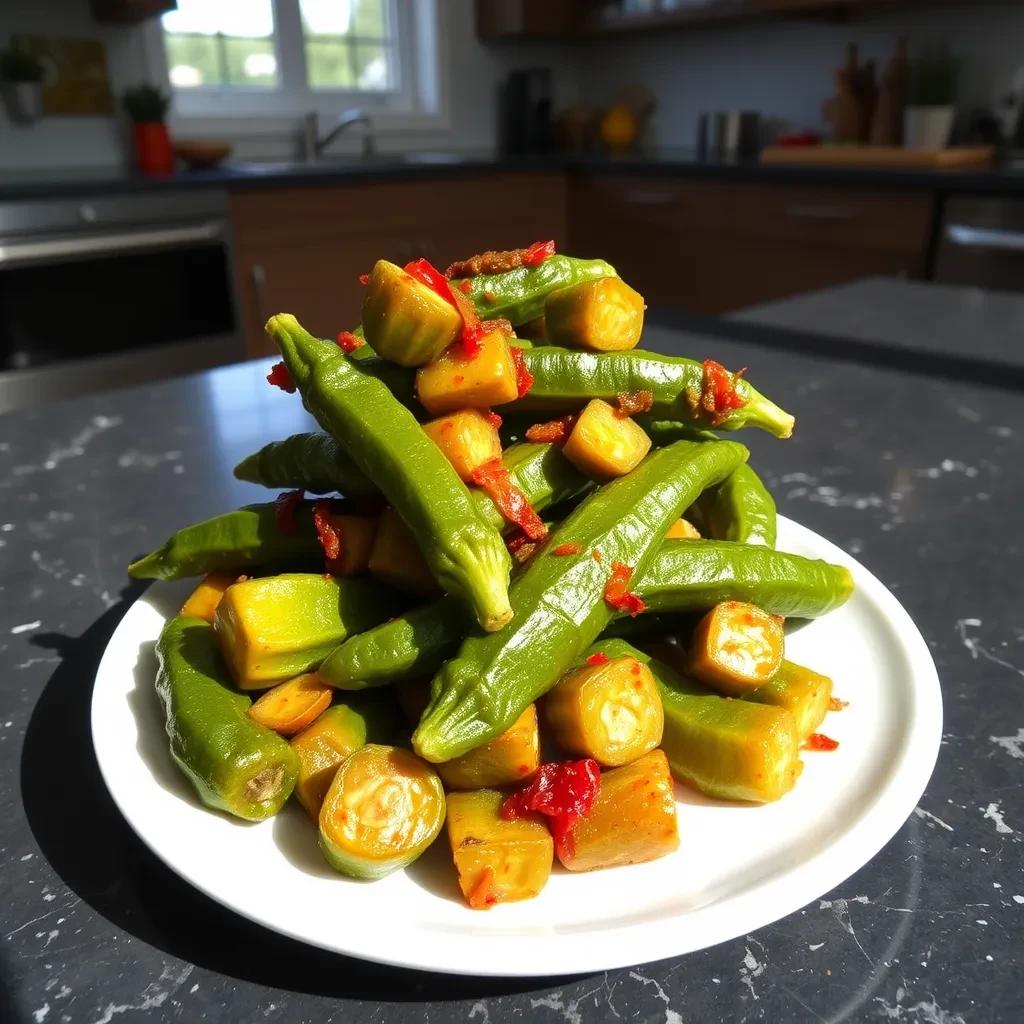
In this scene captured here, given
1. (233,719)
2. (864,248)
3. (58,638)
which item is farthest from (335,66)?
(233,719)

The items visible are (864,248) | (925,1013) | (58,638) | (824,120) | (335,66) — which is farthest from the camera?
(335,66)

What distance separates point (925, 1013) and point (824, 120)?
5.13 metres

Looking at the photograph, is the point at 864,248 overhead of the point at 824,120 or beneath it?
beneath

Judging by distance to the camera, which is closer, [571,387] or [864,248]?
[571,387]

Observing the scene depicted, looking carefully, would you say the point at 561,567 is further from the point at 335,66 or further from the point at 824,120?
the point at 335,66

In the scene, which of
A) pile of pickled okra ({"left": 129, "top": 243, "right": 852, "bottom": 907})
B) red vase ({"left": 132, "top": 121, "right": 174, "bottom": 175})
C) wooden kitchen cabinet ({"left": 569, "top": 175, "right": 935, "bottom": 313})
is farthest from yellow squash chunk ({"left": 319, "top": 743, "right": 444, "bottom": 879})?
red vase ({"left": 132, "top": 121, "right": 174, "bottom": 175})

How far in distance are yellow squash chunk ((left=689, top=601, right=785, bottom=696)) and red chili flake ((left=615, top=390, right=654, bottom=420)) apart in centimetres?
20

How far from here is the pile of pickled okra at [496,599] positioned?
65 centimetres

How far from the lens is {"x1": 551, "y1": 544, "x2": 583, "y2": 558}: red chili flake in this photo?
28.7 inches

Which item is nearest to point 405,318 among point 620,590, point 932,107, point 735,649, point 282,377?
point 282,377

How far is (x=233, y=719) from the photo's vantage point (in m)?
0.70

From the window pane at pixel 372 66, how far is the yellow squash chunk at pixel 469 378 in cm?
542

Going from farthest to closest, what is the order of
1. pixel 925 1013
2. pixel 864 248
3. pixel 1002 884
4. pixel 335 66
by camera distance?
pixel 335 66, pixel 864 248, pixel 1002 884, pixel 925 1013

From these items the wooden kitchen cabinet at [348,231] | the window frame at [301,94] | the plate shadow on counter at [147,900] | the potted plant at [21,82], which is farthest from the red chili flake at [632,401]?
the window frame at [301,94]
